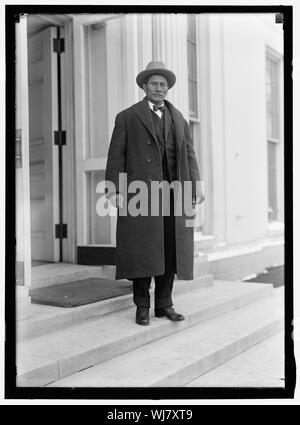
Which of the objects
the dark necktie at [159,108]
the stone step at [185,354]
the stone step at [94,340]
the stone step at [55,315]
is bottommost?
Answer: the stone step at [185,354]

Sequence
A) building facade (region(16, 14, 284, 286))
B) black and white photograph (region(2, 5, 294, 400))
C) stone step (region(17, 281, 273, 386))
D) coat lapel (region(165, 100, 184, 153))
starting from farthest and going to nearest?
building facade (region(16, 14, 284, 286)), coat lapel (region(165, 100, 184, 153)), black and white photograph (region(2, 5, 294, 400)), stone step (region(17, 281, 273, 386))

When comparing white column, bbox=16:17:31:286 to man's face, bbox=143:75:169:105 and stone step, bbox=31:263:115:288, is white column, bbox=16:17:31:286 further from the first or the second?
man's face, bbox=143:75:169:105

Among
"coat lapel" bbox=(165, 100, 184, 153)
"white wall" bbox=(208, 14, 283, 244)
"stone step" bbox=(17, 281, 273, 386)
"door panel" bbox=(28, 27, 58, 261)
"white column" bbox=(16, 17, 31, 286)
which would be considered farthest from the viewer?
"white wall" bbox=(208, 14, 283, 244)

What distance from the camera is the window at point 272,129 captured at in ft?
21.2

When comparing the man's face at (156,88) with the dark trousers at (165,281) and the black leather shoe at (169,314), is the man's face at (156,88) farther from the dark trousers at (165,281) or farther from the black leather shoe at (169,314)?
the black leather shoe at (169,314)

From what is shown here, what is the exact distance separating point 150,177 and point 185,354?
1094 mm

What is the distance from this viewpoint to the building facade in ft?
13.1

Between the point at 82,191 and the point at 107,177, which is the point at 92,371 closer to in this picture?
the point at 107,177

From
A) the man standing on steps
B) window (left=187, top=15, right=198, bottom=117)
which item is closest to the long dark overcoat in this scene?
the man standing on steps

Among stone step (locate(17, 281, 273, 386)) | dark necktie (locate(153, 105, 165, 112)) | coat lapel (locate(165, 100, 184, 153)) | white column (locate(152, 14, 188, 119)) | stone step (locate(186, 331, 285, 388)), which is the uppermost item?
white column (locate(152, 14, 188, 119))

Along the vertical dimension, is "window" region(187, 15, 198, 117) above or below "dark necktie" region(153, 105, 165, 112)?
above

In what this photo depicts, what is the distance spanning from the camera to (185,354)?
282 cm

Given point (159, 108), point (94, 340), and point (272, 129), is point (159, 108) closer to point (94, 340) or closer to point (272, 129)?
point (94, 340)

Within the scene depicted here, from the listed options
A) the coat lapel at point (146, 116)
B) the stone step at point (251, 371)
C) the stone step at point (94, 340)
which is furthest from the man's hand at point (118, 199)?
the stone step at point (251, 371)
